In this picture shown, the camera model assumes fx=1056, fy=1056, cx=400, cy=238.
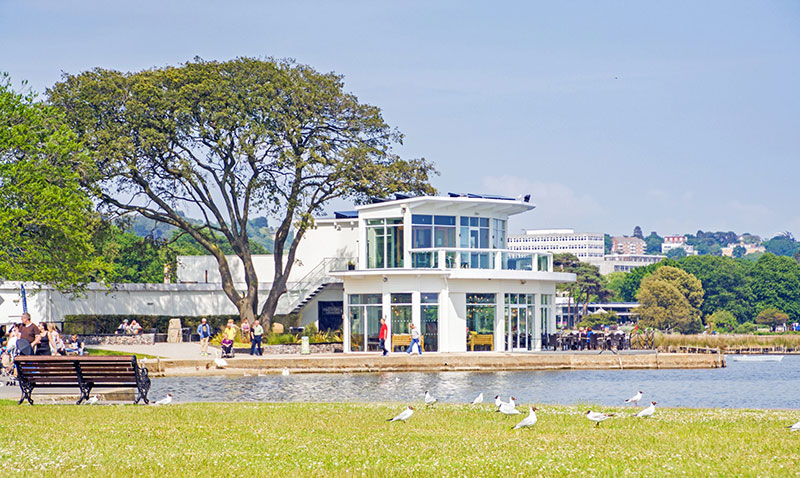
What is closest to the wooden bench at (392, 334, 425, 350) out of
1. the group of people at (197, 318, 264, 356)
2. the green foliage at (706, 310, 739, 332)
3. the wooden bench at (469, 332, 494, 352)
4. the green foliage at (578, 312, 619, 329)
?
the wooden bench at (469, 332, 494, 352)

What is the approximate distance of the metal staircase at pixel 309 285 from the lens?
56781 millimetres

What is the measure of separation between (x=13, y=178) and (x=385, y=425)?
2987 centimetres

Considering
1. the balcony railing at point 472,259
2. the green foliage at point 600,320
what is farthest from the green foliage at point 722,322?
the balcony railing at point 472,259

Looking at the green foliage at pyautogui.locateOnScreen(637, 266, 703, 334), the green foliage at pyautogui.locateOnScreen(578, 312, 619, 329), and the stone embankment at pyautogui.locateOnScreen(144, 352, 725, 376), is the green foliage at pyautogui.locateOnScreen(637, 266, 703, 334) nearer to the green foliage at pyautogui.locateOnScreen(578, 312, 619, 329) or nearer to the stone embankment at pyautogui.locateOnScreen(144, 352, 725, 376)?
the green foliage at pyautogui.locateOnScreen(578, 312, 619, 329)

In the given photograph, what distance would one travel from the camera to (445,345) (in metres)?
47.4

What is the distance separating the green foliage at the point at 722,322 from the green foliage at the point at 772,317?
3.55m

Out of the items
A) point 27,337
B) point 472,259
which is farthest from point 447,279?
point 27,337

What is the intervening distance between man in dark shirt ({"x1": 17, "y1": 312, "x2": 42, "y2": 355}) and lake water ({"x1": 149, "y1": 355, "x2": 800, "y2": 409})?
129 inches

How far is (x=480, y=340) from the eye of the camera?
48531 mm

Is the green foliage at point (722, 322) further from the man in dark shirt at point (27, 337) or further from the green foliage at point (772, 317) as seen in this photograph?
the man in dark shirt at point (27, 337)

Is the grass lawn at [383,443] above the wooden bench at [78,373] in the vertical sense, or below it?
below

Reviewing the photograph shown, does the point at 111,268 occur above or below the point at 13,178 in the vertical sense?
below

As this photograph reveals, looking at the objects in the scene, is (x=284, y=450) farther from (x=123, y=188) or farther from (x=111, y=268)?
(x=123, y=188)

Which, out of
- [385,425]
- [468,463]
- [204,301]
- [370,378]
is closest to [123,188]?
[204,301]
